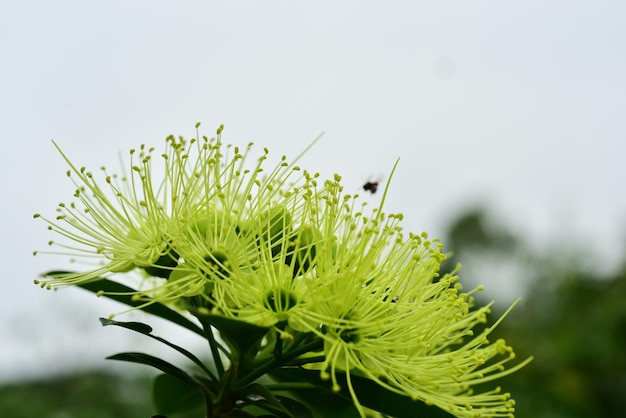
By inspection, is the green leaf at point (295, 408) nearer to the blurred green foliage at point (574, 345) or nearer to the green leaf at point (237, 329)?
the green leaf at point (237, 329)

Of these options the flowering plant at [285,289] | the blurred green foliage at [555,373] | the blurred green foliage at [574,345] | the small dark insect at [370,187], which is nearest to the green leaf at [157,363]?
the flowering plant at [285,289]

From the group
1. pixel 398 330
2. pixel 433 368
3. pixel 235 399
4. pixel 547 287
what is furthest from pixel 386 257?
pixel 547 287

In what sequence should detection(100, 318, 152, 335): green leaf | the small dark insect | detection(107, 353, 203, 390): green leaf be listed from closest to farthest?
1. detection(100, 318, 152, 335): green leaf
2. detection(107, 353, 203, 390): green leaf
3. the small dark insect

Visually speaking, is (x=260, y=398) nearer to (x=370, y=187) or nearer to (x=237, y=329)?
(x=237, y=329)

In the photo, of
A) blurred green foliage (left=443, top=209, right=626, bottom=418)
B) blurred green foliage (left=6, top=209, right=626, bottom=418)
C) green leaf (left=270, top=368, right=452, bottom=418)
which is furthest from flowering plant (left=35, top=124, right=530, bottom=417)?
blurred green foliage (left=443, top=209, right=626, bottom=418)

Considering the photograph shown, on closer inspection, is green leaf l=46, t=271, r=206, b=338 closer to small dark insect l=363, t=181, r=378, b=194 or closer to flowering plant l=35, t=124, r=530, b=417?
flowering plant l=35, t=124, r=530, b=417
